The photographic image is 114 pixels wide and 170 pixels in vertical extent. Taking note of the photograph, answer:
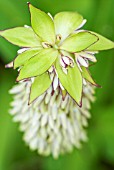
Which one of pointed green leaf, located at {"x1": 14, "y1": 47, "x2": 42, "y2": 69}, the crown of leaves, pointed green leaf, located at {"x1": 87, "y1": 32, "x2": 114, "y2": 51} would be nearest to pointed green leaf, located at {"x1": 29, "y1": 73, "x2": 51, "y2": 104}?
the crown of leaves

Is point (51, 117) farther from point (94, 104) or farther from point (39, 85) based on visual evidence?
point (94, 104)

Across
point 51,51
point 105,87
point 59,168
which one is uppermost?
point 51,51

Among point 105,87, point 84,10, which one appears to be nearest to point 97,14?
point 84,10

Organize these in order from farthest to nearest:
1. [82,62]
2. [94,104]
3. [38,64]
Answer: [94,104]
[82,62]
[38,64]

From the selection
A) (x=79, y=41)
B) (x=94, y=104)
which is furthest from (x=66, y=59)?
(x=94, y=104)

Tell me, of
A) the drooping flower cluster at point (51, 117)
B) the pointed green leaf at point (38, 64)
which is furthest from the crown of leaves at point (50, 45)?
the drooping flower cluster at point (51, 117)

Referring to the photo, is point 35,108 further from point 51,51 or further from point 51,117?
point 51,51

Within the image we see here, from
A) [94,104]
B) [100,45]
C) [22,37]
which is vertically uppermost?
[22,37]
